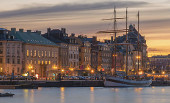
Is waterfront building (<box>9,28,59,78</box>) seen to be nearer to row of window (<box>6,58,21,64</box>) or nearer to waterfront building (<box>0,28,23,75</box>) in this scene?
waterfront building (<box>0,28,23,75</box>)

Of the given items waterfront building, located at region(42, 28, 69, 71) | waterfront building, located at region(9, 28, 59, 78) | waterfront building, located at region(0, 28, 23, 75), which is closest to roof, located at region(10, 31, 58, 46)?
waterfront building, located at region(9, 28, 59, 78)

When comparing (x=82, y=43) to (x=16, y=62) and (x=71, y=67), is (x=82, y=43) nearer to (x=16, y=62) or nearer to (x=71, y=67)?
(x=71, y=67)

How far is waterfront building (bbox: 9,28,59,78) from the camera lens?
160375 mm

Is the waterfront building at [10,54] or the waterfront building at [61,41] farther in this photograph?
the waterfront building at [61,41]

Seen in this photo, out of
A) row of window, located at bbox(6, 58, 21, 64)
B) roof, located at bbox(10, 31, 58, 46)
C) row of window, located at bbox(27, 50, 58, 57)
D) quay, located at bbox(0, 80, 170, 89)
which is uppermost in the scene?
roof, located at bbox(10, 31, 58, 46)

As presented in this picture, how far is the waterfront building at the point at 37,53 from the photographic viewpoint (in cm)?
16038

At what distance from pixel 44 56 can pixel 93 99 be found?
233ft

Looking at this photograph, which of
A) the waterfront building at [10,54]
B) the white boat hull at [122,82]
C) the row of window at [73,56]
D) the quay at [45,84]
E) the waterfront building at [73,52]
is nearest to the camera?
the quay at [45,84]

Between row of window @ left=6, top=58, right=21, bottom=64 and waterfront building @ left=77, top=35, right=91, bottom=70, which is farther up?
waterfront building @ left=77, top=35, right=91, bottom=70

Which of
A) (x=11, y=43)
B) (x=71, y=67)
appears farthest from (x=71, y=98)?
(x=71, y=67)

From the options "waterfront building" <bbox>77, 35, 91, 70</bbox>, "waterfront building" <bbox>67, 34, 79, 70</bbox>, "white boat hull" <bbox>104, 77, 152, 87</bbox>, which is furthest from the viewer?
"waterfront building" <bbox>77, 35, 91, 70</bbox>

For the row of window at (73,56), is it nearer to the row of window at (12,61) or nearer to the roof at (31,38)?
the roof at (31,38)

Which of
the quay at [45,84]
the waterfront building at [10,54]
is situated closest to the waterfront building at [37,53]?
the waterfront building at [10,54]

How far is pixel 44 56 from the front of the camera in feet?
559
